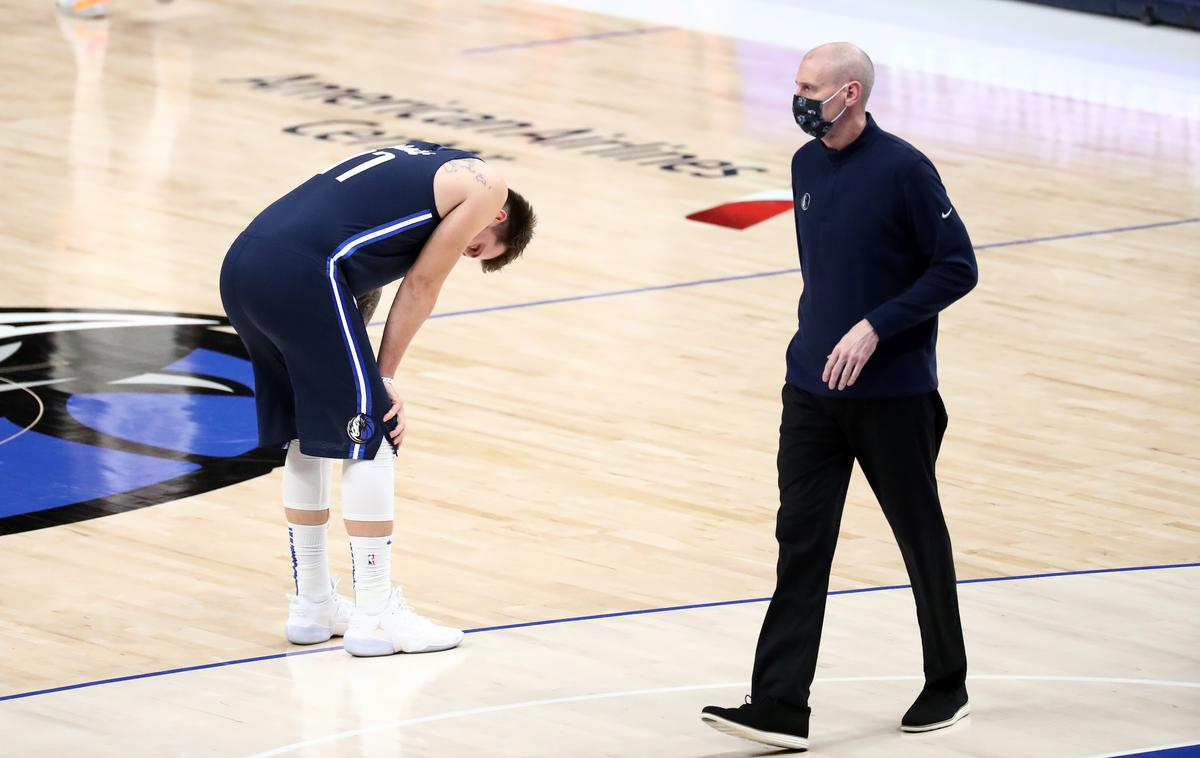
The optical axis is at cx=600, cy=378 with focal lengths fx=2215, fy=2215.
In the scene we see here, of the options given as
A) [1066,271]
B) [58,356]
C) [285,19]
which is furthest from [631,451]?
[285,19]

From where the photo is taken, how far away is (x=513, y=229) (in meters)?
5.17

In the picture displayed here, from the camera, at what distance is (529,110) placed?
13070 millimetres

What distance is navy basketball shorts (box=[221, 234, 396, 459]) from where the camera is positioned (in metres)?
4.95

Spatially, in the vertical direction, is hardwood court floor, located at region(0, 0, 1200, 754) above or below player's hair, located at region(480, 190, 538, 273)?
below

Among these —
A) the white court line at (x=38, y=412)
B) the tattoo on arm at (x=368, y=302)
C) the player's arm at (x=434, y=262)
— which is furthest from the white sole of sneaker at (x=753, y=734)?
the white court line at (x=38, y=412)

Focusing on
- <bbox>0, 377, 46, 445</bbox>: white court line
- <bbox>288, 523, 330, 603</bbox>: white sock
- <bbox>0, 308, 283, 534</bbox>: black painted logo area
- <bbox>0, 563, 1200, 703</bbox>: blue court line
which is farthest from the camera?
<bbox>0, 377, 46, 445</bbox>: white court line

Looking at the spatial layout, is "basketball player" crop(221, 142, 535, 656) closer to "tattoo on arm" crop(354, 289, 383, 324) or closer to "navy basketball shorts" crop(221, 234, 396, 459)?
"navy basketball shorts" crop(221, 234, 396, 459)

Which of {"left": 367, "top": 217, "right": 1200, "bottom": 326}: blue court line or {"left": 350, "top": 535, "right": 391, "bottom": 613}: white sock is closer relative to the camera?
{"left": 350, "top": 535, "right": 391, "bottom": 613}: white sock

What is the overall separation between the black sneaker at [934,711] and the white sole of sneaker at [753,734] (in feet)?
0.88

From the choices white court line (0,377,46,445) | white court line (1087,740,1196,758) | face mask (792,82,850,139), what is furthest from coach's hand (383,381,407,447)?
white court line (0,377,46,445)

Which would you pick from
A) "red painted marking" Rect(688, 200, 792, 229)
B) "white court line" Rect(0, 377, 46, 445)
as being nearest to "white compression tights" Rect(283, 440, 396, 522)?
"white court line" Rect(0, 377, 46, 445)

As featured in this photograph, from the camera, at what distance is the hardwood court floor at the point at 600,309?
Answer: 226 inches

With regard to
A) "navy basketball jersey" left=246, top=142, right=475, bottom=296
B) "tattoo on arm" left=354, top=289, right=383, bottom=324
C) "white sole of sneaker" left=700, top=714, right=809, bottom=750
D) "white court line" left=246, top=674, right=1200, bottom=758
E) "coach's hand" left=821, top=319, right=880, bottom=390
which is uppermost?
"navy basketball jersey" left=246, top=142, right=475, bottom=296

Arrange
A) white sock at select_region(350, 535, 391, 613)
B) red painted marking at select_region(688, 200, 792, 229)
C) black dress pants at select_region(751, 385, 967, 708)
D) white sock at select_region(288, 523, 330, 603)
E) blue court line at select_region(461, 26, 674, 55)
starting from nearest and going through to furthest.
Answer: black dress pants at select_region(751, 385, 967, 708)
white sock at select_region(350, 535, 391, 613)
white sock at select_region(288, 523, 330, 603)
red painted marking at select_region(688, 200, 792, 229)
blue court line at select_region(461, 26, 674, 55)
